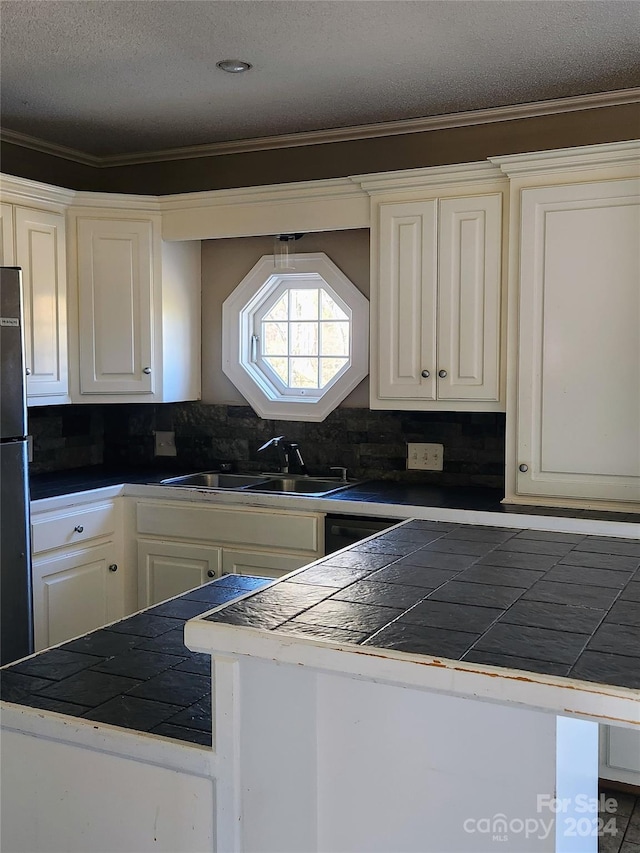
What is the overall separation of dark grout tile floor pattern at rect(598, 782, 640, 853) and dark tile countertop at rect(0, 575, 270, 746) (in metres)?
1.66

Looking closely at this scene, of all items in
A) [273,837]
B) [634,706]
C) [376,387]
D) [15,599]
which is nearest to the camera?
[634,706]

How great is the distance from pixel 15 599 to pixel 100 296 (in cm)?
147

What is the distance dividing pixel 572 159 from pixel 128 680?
2334 mm

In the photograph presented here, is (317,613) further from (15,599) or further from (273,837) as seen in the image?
(15,599)

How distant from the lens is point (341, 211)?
347 centimetres

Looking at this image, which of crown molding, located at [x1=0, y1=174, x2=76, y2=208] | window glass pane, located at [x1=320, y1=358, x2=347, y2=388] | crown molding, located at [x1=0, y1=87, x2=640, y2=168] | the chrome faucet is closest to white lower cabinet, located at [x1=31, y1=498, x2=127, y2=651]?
the chrome faucet

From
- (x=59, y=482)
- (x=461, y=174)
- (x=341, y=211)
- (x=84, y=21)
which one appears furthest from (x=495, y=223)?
(x=59, y=482)

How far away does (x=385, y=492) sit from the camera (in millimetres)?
3385

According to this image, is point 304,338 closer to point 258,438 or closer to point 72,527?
point 258,438

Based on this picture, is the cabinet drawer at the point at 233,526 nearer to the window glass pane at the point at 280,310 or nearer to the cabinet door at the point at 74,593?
the cabinet door at the point at 74,593

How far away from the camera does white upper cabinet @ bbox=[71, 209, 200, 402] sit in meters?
3.71

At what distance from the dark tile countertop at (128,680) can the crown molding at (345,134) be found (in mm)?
2624

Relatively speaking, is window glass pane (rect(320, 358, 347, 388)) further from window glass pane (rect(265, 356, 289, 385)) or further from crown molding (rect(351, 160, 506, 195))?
crown molding (rect(351, 160, 506, 195))

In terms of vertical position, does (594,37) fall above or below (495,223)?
above
